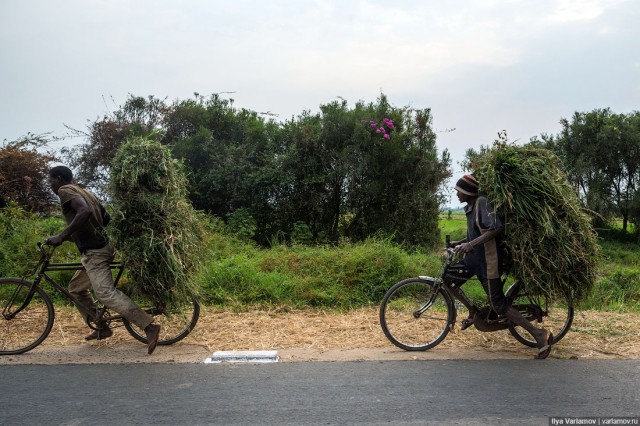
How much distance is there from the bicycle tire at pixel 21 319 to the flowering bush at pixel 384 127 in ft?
25.8

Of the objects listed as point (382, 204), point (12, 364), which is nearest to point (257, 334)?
point (12, 364)

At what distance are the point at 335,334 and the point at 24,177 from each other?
26.2 feet

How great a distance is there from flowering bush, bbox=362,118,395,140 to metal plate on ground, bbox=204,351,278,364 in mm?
7370

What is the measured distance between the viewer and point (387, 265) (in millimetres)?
9078

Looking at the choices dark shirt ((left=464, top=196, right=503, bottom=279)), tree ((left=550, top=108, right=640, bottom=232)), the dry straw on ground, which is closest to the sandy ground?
the dry straw on ground

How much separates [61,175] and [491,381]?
4874 millimetres

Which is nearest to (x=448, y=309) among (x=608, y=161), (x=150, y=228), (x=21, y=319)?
(x=150, y=228)

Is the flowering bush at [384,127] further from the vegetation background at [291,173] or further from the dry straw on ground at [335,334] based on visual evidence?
the dry straw on ground at [335,334]

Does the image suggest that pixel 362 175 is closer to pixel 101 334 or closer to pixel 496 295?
pixel 496 295

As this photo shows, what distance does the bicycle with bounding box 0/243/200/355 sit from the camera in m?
6.06

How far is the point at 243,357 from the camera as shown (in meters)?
5.73

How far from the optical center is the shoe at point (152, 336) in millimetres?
5898

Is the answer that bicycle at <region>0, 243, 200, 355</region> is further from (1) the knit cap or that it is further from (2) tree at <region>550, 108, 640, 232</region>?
(2) tree at <region>550, 108, 640, 232</region>

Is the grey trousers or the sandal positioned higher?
the grey trousers
